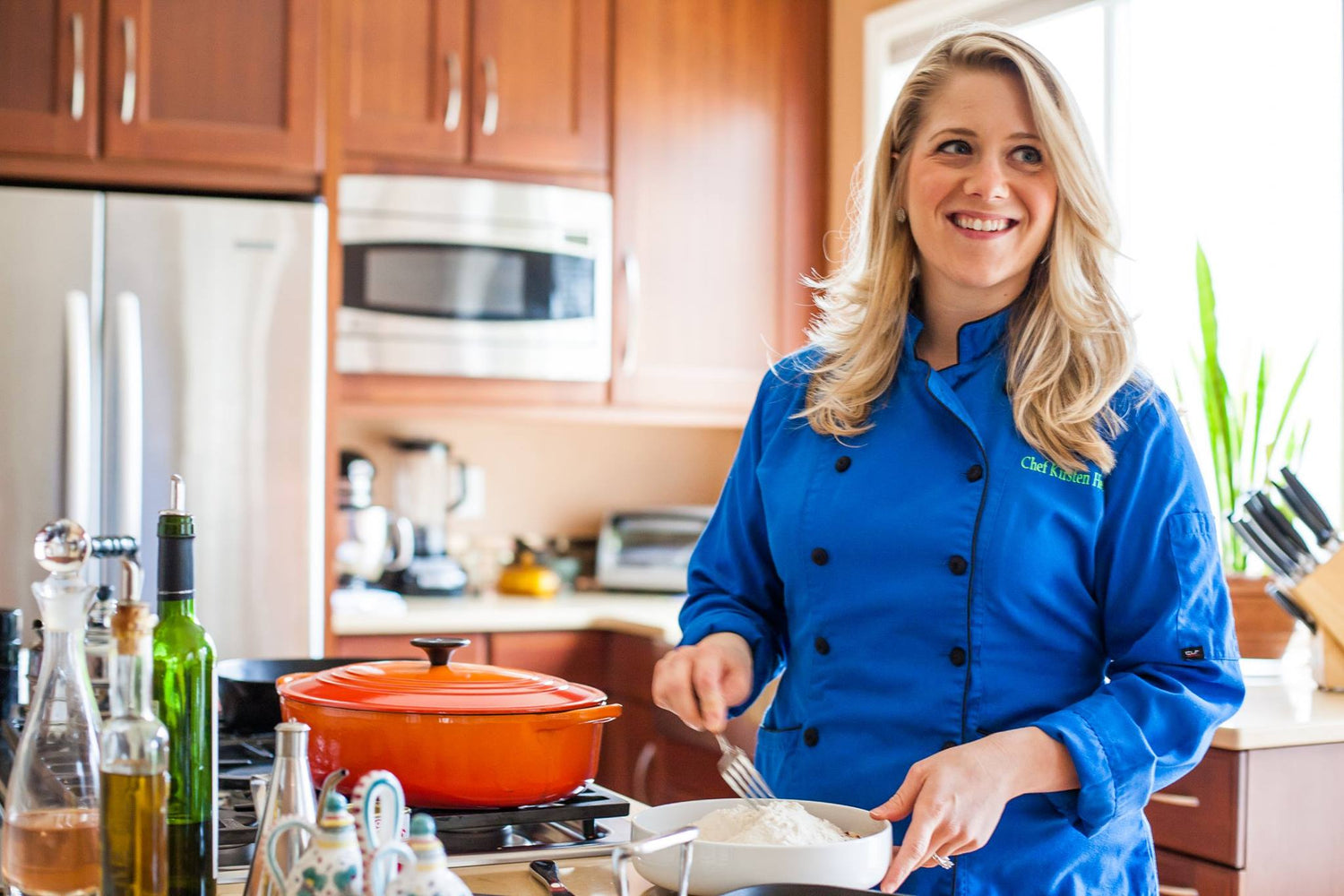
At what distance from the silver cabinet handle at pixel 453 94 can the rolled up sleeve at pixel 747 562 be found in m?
1.96

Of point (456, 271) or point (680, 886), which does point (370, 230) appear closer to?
point (456, 271)

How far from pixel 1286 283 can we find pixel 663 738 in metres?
1.67

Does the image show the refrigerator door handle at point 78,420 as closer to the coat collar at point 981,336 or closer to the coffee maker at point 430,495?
the coffee maker at point 430,495

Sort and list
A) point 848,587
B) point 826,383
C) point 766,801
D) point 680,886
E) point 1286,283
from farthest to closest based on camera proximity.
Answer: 1. point 1286,283
2. point 826,383
3. point 848,587
4. point 766,801
5. point 680,886

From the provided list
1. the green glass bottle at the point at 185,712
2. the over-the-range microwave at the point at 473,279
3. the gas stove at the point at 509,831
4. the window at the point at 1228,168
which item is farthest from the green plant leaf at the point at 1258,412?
the green glass bottle at the point at 185,712

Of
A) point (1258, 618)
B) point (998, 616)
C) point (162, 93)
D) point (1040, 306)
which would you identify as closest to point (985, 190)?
point (1040, 306)

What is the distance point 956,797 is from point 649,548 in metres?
2.59

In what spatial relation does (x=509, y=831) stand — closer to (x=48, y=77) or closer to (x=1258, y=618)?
(x=1258, y=618)

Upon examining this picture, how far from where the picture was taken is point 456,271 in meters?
3.35

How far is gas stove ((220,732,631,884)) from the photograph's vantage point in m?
1.11

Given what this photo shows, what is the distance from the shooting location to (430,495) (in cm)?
369

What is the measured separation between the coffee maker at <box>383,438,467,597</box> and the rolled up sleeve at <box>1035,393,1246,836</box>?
7.91ft

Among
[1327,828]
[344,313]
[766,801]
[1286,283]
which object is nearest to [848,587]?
[766,801]

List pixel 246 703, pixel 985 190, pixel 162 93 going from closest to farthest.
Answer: pixel 985 190, pixel 246 703, pixel 162 93
